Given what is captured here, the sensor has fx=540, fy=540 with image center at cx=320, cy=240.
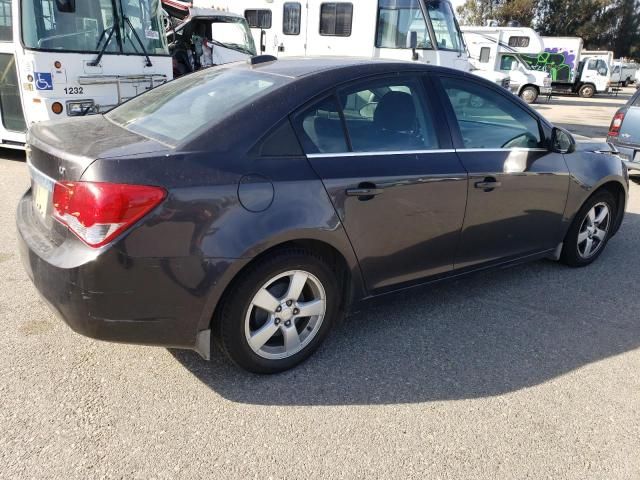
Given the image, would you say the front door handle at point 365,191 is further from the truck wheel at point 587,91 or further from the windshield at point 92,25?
the truck wheel at point 587,91

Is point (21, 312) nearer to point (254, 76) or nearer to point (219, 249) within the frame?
point (219, 249)

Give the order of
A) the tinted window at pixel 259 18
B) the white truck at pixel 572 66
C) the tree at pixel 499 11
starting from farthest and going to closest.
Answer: the tree at pixel 499 11 < the white truck at pixel 572 66 < the tinted window at pixel 259 18

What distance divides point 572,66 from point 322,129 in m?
28.4

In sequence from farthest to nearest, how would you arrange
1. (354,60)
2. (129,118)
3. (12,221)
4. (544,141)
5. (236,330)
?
(12,221) → (544,141) → (354,60) → (129,118) → (236,330)

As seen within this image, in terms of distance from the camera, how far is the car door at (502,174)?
3477mm

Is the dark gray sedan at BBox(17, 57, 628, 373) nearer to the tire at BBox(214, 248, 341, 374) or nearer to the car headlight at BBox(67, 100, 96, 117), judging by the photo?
the tire at BBox(214, 248, 341, 374)

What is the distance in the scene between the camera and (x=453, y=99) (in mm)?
3457

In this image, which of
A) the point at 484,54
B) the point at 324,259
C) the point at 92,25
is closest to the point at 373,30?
the point at 92,25

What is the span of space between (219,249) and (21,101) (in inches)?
221

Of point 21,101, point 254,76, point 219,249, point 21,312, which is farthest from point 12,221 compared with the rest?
point 219,249

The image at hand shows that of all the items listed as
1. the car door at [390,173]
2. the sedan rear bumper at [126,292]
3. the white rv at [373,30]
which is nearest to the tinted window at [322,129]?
the car door at [390,173]

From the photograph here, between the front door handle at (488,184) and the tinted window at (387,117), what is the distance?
1.38 ft

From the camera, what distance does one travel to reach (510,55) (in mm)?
22828

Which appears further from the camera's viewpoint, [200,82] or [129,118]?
[200,82]
